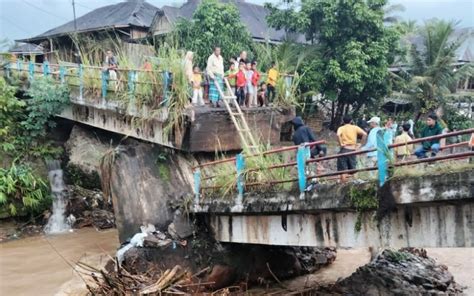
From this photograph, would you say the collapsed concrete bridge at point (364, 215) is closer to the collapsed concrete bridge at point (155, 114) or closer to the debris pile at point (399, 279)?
the collapsed concrete bridge at point (155, 114)

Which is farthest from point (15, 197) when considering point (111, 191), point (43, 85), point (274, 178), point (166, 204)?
point (274, 178)

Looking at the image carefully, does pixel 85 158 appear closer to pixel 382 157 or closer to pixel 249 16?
pixel 382 157

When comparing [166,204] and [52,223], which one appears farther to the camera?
[52,223]

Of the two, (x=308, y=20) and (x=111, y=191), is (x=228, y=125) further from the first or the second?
(x=308, y=20)

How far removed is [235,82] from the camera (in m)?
13.1

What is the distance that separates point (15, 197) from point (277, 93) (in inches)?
360

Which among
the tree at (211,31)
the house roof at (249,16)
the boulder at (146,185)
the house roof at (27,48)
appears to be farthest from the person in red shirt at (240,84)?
the house roof at (27,48)

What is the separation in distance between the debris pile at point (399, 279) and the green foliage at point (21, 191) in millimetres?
10299

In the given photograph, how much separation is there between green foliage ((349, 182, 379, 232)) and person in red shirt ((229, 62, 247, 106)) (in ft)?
20.9

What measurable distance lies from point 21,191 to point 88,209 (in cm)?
222

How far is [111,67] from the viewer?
44.4 ft

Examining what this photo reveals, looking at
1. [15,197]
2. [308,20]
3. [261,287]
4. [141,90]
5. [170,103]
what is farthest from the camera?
[308,20]

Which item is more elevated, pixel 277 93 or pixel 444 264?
pixel 277 93

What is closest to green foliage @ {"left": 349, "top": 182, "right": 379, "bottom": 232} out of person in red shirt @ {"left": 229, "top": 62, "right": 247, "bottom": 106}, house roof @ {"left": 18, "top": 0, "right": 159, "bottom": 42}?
person in red shirt @ {"left": 229, "top": 62, "right": 247, "bottom": 106}
